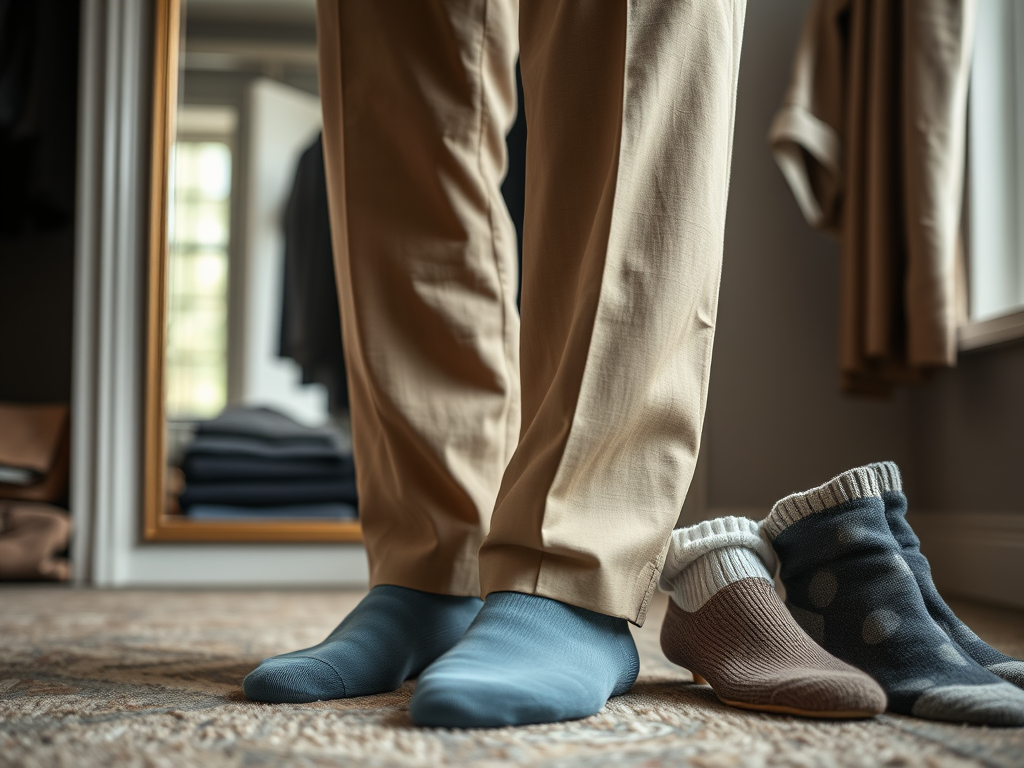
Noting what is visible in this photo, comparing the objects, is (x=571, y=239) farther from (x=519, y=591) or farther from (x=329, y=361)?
(x=329, y=361)

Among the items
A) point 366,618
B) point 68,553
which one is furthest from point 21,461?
point 366,618

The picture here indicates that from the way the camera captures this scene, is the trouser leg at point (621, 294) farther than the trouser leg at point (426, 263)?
No

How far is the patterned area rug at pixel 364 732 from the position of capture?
407 mm

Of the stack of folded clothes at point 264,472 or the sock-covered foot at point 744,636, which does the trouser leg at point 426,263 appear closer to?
the sock-covered foot at point 744,636

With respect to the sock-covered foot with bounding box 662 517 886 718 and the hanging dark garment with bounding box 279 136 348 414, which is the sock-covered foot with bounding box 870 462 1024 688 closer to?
the sock-covered foot with bounding box 662 517 886 718

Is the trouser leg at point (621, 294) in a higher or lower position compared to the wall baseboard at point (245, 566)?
higher

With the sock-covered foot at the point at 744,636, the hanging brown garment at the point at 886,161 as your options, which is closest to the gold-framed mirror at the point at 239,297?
the hanging brown garment at the point at 886,161

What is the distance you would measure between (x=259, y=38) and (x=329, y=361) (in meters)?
0.66

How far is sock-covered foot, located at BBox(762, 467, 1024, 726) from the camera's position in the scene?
1.56 feet

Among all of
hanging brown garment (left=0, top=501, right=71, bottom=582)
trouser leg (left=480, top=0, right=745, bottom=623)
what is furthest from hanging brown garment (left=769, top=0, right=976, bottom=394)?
hanging brown garment (left=0, top=501, right=71, bottom=582)

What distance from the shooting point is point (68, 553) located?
1712mm

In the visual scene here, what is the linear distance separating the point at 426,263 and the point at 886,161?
1.01 meters

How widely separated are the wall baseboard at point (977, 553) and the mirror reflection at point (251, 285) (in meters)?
1.03

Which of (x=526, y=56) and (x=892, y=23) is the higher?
(x=892, y=23)
